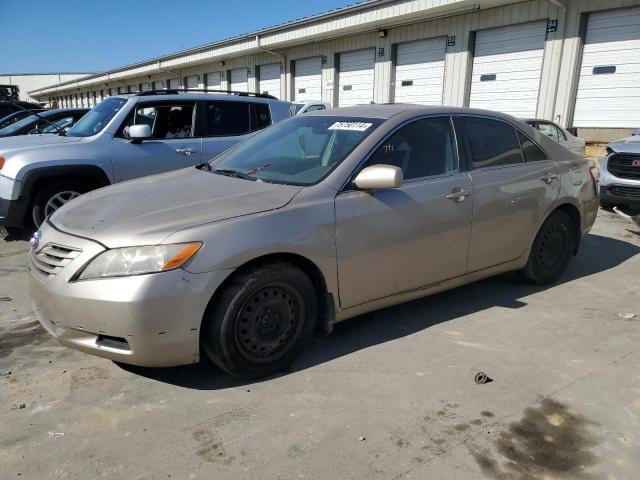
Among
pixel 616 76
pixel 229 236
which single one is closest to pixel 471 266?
pixel 229 236

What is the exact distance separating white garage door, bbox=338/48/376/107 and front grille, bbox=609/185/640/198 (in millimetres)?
10542

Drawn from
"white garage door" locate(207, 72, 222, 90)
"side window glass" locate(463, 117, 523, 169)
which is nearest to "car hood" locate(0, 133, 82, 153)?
"side window glass" locate(463, 117, 523, 169)

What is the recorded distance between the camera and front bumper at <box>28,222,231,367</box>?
8.55 ft

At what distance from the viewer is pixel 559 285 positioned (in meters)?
4.93

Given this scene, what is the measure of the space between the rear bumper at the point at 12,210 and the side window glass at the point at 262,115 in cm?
322

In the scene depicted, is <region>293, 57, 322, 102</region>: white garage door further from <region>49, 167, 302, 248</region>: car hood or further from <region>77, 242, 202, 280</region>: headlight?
<region>77, 242, 202, 280</region>: headlight

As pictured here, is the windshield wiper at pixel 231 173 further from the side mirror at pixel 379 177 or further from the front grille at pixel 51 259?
the front grille at pixel 51 259

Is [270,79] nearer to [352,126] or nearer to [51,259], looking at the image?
[352,126]

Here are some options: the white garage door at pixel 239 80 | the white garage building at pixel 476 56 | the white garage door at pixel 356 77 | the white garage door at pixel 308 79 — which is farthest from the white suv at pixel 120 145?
the white garage door at pixel 239 80

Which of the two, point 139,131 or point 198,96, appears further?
point 198,96

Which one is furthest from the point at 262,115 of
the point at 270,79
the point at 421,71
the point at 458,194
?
the point at 270,79

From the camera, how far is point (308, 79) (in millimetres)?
19844

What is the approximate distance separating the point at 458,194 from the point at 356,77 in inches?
588

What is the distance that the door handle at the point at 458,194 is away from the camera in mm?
3775
